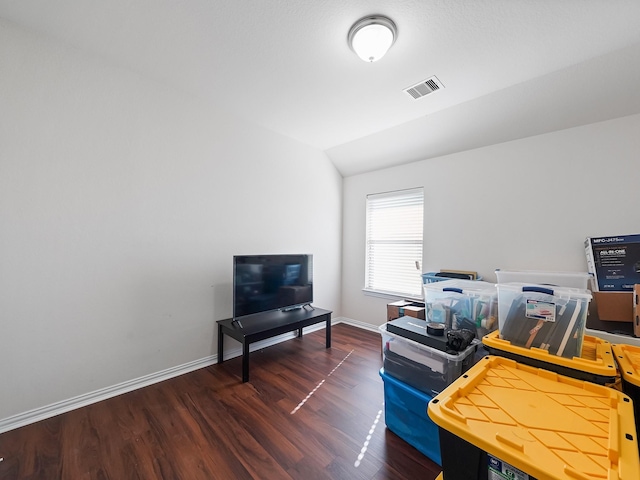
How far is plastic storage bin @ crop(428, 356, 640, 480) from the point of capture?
669mm

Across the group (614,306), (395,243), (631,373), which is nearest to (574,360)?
(631,373)

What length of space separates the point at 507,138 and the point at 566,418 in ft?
8.83

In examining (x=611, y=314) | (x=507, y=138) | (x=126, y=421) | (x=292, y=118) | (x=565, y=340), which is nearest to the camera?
(x=565, y=340)

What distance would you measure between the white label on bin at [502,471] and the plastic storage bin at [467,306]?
3.49 feet

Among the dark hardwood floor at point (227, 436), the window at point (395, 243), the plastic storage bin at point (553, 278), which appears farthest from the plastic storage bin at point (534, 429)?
the window at point (395, 243)

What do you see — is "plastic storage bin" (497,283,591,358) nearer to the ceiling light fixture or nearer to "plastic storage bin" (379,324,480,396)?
"plastic storage bin" (379,324,480,396)

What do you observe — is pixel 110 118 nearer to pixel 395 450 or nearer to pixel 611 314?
pixel 395 450

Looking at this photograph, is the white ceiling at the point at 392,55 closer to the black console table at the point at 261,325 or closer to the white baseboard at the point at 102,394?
the black console table at the point at 261,325

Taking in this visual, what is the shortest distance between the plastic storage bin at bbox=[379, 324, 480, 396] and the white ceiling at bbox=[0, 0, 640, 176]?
80.1 inches

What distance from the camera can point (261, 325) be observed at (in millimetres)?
2562

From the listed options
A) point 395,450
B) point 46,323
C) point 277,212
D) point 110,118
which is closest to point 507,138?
point 277,212

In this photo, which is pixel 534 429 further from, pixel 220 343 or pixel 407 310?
pixel 220 343

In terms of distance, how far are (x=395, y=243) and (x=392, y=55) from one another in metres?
2.31

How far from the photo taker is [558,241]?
2.37 m
